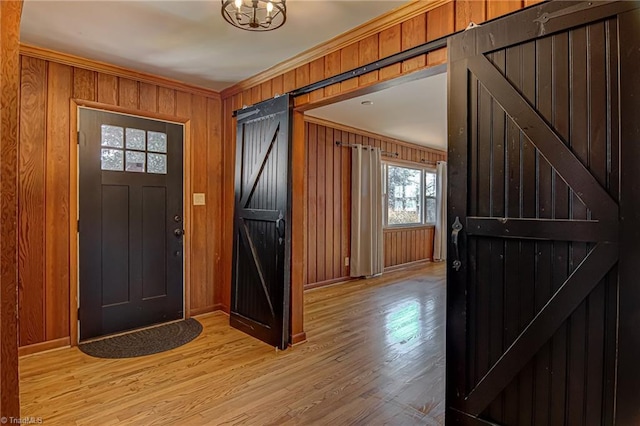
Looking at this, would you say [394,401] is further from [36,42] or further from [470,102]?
[36,42]

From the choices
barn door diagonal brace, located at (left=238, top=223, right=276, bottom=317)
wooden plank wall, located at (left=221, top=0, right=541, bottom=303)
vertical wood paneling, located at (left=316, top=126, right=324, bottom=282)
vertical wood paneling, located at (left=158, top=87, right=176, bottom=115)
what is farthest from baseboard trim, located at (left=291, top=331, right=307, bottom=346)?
vertical wood paneling, located at (left=158, top=87, right=176, bottom=115)

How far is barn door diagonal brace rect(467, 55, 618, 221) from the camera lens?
1.43 m

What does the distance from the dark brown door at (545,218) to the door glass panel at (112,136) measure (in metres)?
2.95

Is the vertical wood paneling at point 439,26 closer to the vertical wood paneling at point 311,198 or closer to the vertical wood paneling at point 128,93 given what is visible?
the vertical wood paneling at point 128,93

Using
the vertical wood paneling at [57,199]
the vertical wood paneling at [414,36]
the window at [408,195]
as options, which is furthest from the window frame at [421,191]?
the vertical wood paneling at [57,199]

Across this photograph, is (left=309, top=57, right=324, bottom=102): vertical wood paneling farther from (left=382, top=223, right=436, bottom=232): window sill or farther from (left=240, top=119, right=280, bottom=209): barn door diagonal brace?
(left=382, top=223, right=436, bottom=232): window sill

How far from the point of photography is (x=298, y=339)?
3.13 m

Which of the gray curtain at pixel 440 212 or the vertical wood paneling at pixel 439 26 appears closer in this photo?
the vertical wood paneling at pixel 439 26

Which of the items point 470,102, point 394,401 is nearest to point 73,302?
point 394,401

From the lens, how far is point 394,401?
222cm

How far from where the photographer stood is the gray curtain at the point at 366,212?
18.4 ft

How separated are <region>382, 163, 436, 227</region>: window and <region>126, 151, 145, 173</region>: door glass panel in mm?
4034

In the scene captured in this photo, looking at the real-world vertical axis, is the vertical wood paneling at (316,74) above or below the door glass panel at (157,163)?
above

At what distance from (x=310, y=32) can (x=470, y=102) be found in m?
1.35
